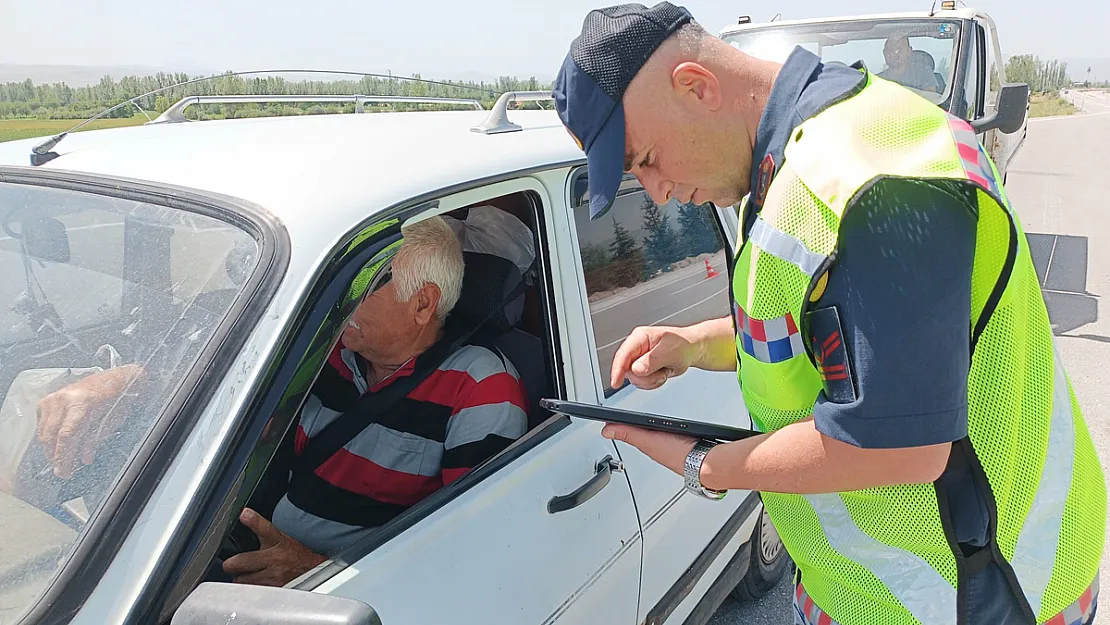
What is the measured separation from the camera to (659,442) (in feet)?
4.45

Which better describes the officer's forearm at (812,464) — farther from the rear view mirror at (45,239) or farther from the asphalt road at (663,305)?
the rear view mirror at (45,239)

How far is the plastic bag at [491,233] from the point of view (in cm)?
207

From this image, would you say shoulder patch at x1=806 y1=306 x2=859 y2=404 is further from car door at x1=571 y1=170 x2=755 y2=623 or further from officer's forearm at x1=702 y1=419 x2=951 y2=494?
car door at x1=571 y1=170 x2=755 y2=623

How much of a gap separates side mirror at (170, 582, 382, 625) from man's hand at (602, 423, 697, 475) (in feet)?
1.86

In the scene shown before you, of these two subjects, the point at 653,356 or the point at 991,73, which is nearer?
the point at 653,356

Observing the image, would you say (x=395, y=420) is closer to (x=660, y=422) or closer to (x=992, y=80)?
(x=660, y=422)

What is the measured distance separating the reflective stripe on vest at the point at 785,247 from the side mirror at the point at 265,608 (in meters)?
0.68

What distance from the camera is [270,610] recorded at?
96 centimetres

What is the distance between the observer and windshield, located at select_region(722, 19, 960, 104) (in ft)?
18.8

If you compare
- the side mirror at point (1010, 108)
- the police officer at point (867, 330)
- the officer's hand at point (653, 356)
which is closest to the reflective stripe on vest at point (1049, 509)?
the police officer at point (867, 330)

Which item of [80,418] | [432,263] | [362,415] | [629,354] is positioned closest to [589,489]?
[629,354]

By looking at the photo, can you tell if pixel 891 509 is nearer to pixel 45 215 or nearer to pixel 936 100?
pixel 45 215

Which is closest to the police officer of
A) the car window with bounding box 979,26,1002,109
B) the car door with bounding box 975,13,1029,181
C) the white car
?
the white car

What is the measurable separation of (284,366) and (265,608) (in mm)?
341
